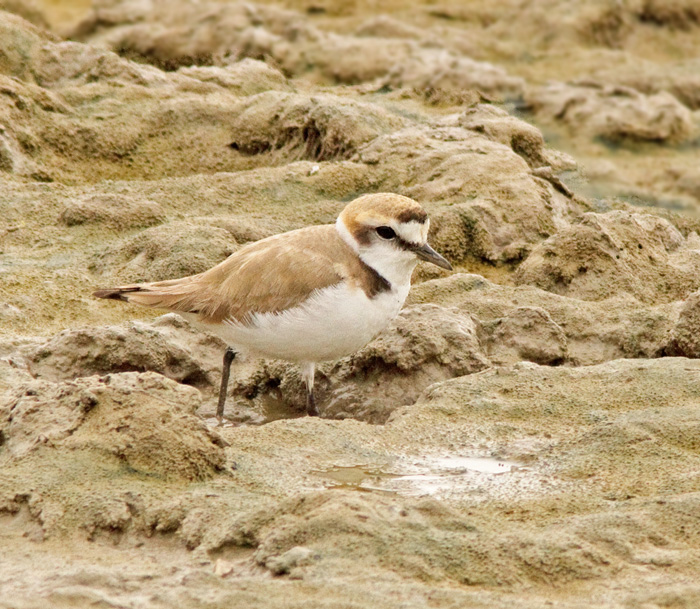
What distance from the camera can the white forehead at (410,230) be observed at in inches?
242

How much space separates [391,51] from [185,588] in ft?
37.9

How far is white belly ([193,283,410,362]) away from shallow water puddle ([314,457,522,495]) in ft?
3.52

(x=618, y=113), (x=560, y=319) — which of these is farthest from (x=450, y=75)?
(x=560, y=319)

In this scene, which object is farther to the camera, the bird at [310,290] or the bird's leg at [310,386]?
the bird's leg at [310,386]

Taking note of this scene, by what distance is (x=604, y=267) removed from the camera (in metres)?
7.28

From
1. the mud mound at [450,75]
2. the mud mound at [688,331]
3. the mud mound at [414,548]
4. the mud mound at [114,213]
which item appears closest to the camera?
the mud mound at [414,548]

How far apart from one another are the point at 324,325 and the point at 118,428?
1.56m

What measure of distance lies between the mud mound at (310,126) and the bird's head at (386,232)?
295 centimetres

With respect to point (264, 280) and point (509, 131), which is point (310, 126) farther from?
point (264, 280)

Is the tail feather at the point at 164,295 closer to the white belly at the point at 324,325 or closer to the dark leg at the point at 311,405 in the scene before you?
the white belly at the point at 324,325

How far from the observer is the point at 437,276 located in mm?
7625

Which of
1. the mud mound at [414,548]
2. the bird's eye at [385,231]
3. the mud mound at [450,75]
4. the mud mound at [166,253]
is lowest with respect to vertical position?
the mud mound at [166,253]

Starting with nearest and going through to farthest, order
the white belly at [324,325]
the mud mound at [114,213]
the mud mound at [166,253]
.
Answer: the white belly at [324,325] → the mud mound at [166,253] → the mud mound at [114,213]

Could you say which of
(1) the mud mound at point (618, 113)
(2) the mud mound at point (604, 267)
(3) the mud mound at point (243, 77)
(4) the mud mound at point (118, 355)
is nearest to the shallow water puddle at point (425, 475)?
(4) the mud mound at point (118, 355)
